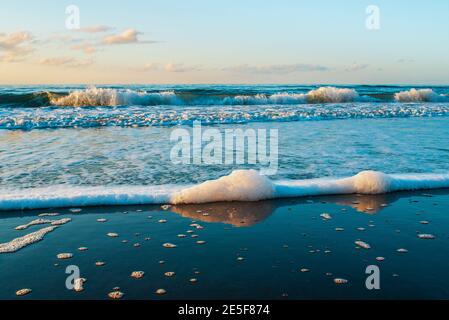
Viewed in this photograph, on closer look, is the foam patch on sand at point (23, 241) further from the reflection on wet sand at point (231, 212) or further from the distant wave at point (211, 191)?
the reflection on wet sand at point (231, 212)

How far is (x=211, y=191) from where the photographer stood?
5.63m

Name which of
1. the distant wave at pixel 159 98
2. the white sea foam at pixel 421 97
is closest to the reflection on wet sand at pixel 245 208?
the distant wave at pixel 159 98

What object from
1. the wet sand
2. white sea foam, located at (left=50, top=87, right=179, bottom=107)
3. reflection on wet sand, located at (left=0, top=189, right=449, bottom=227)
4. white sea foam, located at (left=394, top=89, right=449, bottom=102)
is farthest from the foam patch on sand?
white sea foam, located at (left=394, top=89, right=449, bottom=102)

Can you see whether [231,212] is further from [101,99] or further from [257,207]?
[101,99]

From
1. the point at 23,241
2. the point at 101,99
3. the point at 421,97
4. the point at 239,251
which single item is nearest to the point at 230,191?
the point at 239,251

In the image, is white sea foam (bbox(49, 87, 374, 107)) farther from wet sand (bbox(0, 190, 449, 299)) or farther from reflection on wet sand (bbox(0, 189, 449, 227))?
wet sand (bbox(0, 190, 449, 299))

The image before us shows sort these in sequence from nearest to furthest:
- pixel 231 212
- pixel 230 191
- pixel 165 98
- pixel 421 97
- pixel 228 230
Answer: pixel 228 230 < pixel 231 212 < pixel 230 191 < pixel 165 98 < pixel 421 97

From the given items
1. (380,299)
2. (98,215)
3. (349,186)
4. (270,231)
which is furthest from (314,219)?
(98,215)

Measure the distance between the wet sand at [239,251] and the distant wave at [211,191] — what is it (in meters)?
0.21

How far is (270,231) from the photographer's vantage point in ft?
14.8

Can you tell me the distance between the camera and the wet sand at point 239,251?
326 centimetres

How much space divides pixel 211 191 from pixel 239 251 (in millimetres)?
1748

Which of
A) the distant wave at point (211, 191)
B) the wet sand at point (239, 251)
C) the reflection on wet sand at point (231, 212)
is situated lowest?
the wet sand at point (239, 251)
